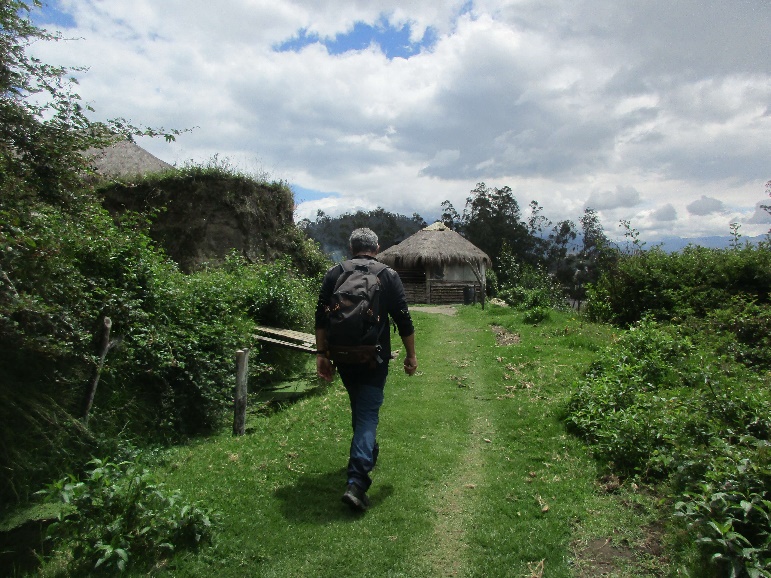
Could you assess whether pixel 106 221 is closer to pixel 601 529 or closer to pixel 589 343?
pixel 601 529

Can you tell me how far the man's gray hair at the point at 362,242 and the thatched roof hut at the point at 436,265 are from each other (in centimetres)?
2693

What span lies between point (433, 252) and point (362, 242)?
2835cm

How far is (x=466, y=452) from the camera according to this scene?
613cm

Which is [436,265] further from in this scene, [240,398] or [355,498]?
[355,498]

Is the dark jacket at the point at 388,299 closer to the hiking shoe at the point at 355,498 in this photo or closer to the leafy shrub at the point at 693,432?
the hiking shoe at the point at 355,498

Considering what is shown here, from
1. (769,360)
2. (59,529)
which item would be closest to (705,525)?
(59,529)

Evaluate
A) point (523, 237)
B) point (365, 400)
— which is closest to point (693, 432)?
point (365, 400)

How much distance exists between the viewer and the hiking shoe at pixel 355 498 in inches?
175

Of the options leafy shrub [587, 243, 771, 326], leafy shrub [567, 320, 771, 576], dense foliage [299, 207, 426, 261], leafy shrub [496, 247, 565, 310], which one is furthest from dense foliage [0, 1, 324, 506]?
dense foliage [299, 207, 426, 261]

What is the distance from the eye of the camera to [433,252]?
109 ft

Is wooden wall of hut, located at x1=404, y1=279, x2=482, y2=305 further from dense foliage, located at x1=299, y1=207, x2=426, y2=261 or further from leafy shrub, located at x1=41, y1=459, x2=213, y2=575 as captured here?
leafy shrub, located at x1=41, y1=459, x2=213, y2=575

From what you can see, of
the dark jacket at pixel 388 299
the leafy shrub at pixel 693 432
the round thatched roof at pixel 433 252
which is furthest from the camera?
the round thatched roof at pixel 433 252

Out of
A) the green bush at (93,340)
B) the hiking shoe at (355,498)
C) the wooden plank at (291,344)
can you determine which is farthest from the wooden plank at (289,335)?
the hiking shoe at (355,498)

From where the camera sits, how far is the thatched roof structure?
55.1 ft
